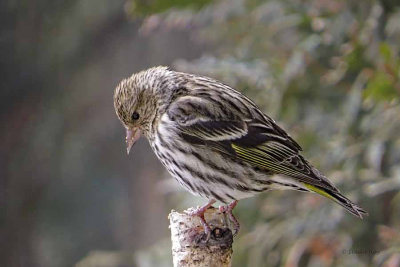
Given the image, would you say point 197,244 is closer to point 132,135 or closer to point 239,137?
point 239,137

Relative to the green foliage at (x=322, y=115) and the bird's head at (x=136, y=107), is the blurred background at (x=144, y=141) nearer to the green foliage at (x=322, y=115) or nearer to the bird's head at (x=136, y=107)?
the green foliage at (x=322, y=115)

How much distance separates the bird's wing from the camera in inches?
155

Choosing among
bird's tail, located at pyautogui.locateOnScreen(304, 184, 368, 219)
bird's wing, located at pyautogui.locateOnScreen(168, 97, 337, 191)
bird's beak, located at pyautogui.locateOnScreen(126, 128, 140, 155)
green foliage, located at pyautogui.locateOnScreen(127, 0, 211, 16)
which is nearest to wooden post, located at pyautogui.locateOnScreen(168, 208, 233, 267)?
bird's tail, located at pyautogui.locateOnScreen(304, 184, 368, 219)

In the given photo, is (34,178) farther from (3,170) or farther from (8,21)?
(8,21)

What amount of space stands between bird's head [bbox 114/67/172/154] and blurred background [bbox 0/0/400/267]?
871 millimetres

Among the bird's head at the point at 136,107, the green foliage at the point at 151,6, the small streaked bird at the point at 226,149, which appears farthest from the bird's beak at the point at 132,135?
the green foliage at the point at 151,6

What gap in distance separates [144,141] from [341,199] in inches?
205

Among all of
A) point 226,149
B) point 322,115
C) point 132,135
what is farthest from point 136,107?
point 322,115

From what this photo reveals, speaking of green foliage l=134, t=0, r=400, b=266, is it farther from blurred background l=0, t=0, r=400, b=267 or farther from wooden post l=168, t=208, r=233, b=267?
wooden post l=168, t=208, r=233, b=267

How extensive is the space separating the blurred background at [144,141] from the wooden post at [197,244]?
1400 millimetres

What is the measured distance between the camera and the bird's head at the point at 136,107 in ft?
13.8

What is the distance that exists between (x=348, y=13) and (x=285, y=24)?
→ 412 mm

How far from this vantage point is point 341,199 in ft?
12.1

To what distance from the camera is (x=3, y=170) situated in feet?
27.6
